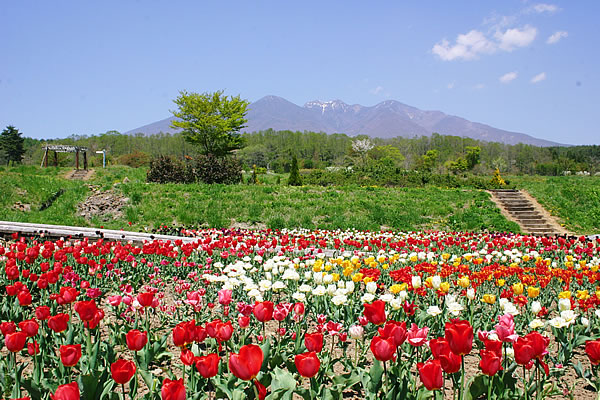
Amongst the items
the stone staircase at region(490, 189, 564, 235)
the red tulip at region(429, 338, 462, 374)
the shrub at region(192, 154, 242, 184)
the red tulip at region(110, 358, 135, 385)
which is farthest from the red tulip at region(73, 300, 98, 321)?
the shrub at region(192, 154, 242, 184)

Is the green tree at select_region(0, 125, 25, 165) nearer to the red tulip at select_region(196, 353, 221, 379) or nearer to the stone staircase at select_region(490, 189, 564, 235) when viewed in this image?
the stone staircase at select_region(490, 189, 564, 235)

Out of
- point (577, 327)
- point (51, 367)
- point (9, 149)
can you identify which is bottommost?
point (51, 367)

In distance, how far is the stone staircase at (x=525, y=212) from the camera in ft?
50.2

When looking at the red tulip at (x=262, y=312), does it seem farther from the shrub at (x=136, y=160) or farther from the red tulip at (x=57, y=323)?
the shrub at (x=136, y=160)

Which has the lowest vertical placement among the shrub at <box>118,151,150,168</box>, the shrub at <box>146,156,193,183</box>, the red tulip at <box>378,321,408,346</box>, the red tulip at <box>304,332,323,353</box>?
the red tulip at <box>304,332,323,353</box>

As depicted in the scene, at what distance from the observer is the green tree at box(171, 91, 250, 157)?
35000 millimetres

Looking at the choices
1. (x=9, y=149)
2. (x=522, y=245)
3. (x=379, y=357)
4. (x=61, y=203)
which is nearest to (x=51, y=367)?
(x=379, y=357)

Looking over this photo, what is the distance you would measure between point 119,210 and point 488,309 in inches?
540

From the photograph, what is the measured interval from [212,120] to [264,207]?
2133cm

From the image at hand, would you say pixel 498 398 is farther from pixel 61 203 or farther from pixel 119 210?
pixel 61 203

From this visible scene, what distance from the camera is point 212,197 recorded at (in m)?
16.0

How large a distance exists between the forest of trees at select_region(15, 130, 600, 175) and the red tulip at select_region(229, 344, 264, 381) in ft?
188

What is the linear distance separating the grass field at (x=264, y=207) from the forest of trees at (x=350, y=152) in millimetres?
41819

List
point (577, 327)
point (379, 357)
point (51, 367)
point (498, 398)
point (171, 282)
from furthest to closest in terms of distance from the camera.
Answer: point (171, 282)
point (577, 327)
point (51, 367)
point (498, 398)
point (379, 357)
